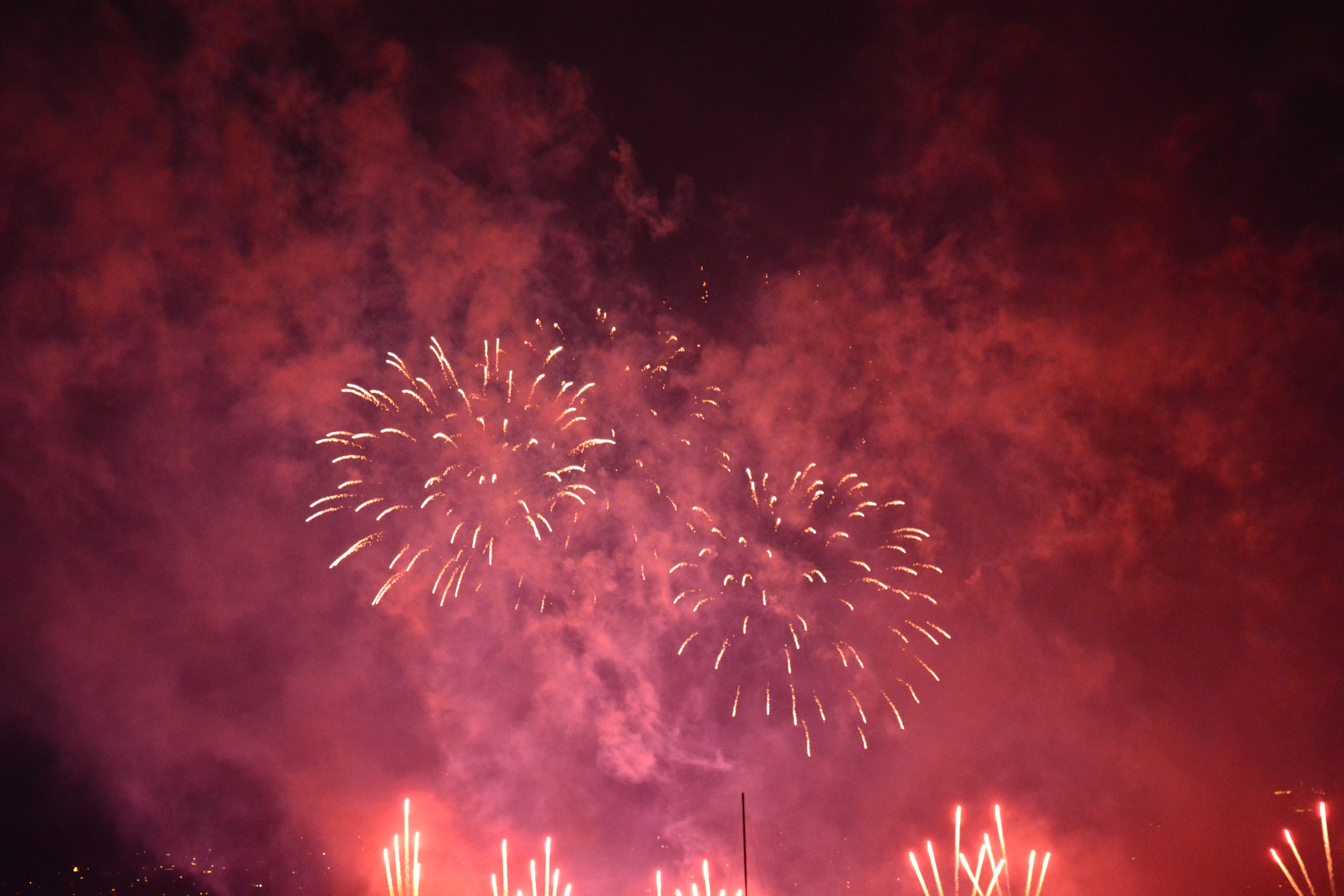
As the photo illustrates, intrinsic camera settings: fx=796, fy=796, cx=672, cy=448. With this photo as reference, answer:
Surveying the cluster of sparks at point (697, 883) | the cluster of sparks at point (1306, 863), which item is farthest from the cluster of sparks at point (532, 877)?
the cluster of sparks at point (1306, 863)

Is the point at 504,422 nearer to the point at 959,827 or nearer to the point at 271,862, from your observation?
the point at 959,827

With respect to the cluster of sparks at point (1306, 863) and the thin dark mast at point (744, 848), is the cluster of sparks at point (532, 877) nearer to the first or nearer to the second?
the thin dark mast at point (744, 848)

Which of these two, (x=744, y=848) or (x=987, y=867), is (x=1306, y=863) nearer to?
(x=987, y=867)

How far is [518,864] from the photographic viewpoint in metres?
29.3

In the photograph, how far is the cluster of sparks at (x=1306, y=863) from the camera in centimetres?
2570

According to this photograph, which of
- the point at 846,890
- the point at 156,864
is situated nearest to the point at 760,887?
the point at 846,890

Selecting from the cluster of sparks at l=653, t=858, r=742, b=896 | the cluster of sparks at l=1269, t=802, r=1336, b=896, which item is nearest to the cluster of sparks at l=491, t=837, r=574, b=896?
the cluster of sparks at l=653, t=858, r=742, b=896

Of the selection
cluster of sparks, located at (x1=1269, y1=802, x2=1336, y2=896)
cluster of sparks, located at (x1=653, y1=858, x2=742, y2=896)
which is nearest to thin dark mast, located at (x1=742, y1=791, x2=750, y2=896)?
cluster of sparks, located at (x1=653, y1=858, x2=742, y2=896)

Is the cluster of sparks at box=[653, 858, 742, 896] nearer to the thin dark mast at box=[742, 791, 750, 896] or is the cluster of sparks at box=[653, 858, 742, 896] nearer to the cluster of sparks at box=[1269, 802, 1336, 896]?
the thin dark mast at box=[742, 791, 750, 896]

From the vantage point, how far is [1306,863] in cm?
4125

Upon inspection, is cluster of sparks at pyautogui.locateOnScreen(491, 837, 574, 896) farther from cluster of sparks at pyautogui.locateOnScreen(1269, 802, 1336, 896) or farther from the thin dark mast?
cluster of sparks at pyautogui.locateOnScreen(1269, 802, 1336, 896)

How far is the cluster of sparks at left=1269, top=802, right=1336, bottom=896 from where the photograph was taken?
84.3 ft

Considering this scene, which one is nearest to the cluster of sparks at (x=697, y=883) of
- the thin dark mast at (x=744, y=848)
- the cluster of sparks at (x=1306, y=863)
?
the thin dark mast at (x=744, y=848)

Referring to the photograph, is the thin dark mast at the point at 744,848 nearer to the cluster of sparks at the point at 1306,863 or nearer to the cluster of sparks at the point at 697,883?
the cluster of sparks at the point at 697,883
